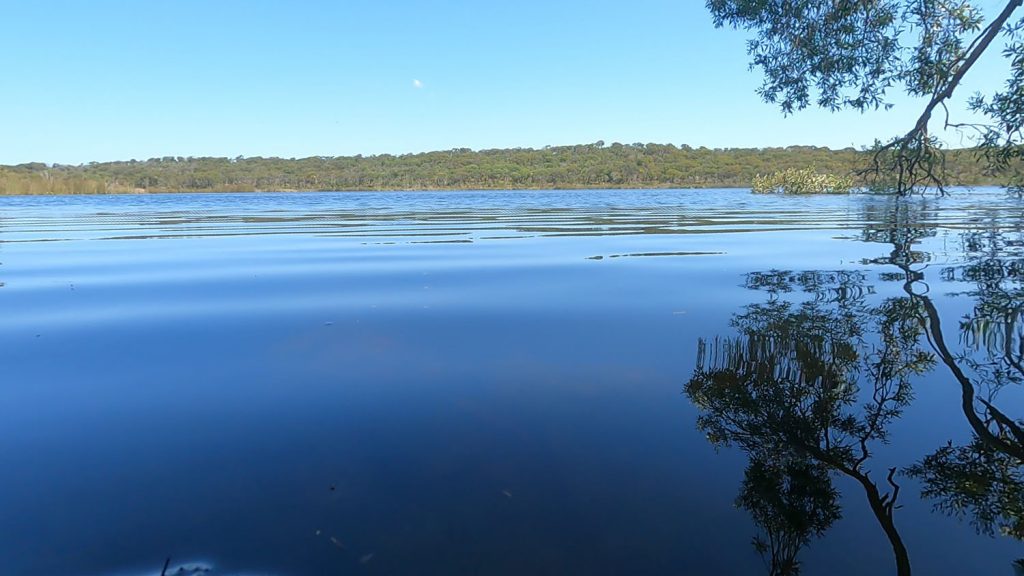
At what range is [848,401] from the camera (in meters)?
4.62

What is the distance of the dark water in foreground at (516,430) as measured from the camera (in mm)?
2881

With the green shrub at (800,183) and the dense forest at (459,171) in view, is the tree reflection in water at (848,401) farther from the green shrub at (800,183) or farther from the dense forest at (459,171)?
the dense forest at (459,171)

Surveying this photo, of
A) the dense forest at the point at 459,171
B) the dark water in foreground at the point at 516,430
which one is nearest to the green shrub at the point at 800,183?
the dense forest at the point at 459,171

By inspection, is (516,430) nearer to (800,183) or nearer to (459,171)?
(800,183)

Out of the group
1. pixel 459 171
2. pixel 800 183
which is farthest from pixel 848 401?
pixel 459 171

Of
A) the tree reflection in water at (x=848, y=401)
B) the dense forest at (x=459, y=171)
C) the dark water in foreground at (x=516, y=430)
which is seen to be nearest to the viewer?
the dark water in foreground at (x=516, y=430)

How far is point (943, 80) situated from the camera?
35.2ft

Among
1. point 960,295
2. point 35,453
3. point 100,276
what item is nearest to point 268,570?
point 35,453

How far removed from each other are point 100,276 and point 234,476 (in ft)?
33.1

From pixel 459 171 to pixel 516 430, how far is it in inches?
5505

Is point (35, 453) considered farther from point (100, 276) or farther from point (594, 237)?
point (594, 237)

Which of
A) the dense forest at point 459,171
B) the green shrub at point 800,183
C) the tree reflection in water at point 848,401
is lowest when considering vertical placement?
the tree reflection in water at point 848,401

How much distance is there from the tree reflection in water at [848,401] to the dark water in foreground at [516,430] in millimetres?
23

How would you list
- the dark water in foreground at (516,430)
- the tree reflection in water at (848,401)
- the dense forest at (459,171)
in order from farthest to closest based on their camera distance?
the dense forest at (459,171) < the tree reflection in water at (848,401) < the dark water in foreground at (516,430)
